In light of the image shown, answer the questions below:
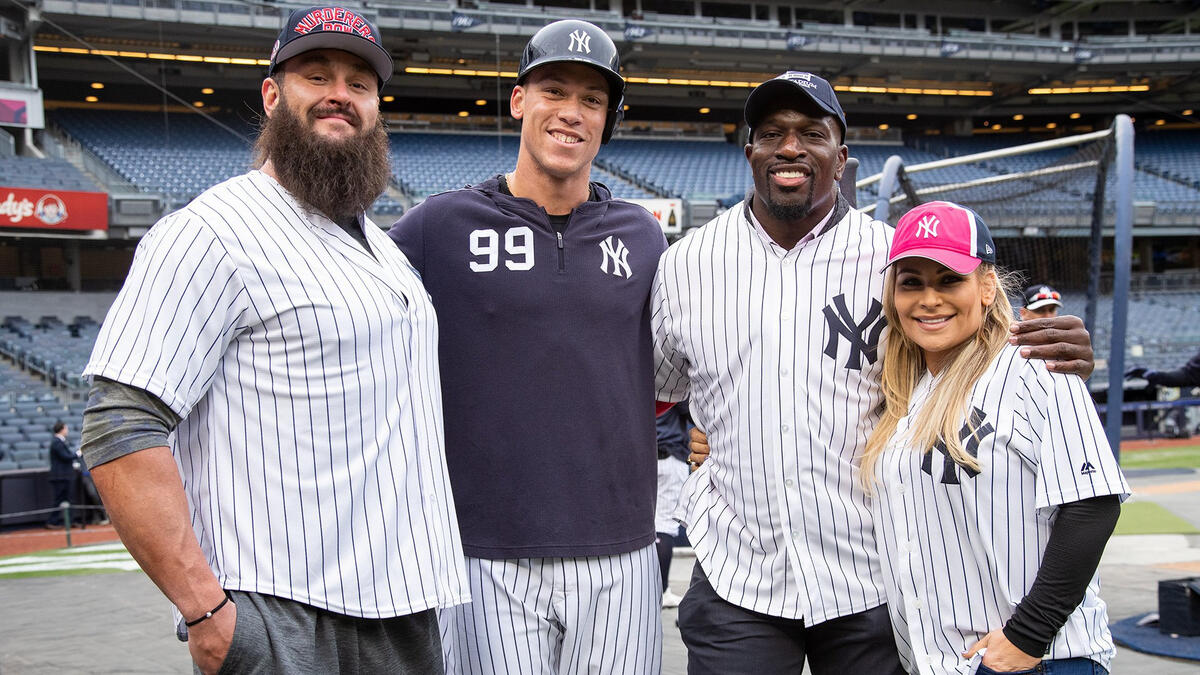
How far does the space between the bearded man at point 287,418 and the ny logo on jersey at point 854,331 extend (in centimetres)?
108

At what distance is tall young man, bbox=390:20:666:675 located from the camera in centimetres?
278

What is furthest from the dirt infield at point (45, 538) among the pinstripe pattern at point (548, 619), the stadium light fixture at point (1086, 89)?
the stadium light fixture at point (1086, 89)

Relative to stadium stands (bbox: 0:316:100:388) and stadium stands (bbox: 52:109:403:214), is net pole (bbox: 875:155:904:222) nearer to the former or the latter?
stadium stands (bbox: 0:316:100:388)

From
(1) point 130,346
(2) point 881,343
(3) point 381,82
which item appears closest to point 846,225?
(2) point 881,343

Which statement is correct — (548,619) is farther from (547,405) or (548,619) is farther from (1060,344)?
(1060,344)

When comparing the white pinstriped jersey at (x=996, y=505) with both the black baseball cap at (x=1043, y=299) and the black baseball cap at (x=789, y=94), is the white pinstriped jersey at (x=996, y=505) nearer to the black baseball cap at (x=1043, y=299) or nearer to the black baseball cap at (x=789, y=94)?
the black baseball cap at (x=789, y=94)

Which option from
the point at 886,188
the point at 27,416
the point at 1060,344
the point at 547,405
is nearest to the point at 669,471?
the point at 886,188

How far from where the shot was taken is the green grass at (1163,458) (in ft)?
50.4

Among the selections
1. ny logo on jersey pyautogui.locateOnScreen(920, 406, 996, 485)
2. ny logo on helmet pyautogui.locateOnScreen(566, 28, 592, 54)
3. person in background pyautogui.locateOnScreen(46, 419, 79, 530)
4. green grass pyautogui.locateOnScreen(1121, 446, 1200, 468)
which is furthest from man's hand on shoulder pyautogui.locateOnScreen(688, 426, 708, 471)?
green grass pyautogui.locateOnScreen(1121, 446, 1200, 468)

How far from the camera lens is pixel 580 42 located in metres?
2.89

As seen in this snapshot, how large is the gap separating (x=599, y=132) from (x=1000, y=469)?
149 cm

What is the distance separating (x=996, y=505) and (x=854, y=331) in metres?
0.61

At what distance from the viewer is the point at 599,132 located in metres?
3.04

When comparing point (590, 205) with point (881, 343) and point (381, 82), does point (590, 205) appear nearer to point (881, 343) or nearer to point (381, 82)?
point (381, 82)
